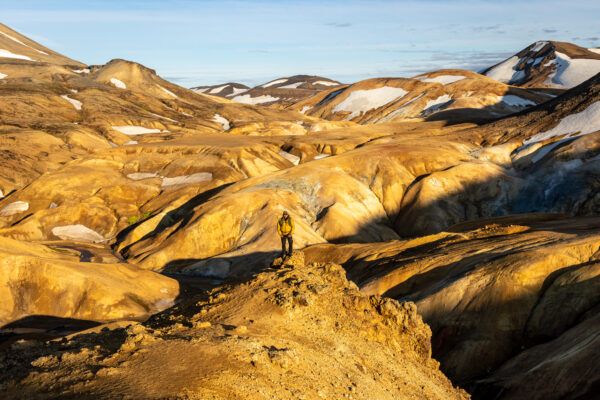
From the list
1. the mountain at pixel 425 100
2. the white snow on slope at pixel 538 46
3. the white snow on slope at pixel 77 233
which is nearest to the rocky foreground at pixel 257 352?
the white snow on slope at pixel 77 233

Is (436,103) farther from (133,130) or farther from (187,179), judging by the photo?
(187,179)

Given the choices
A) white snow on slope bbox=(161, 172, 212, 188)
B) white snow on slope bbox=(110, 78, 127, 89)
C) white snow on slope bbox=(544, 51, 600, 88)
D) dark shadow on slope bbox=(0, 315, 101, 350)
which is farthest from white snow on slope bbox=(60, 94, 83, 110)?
white snow on slope bbox=(544, 51, 600, 88)

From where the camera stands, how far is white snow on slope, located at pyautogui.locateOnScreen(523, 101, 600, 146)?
56.6m

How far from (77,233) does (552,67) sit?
17162cm

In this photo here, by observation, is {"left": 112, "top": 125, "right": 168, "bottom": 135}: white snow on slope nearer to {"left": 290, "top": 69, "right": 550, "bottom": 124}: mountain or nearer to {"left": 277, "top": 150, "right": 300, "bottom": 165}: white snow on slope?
{"left": 277, "top": 150, "right": 300, "bottom": 165}: white snow on slope

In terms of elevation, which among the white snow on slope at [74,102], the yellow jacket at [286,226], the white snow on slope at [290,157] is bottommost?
the white snow on slope at [290,157]

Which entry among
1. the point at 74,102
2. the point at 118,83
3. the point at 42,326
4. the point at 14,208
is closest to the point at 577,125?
the point at 42,326

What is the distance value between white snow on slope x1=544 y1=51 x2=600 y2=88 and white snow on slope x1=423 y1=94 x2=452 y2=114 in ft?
189

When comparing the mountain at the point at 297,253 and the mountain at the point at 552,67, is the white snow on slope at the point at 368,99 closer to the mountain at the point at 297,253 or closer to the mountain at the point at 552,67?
the mountain at the point at 297,253

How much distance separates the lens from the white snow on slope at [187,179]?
67438 mm

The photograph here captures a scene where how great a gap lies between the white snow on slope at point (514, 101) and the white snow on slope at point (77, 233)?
9797 centimetres

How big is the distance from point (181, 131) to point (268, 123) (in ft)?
68.8

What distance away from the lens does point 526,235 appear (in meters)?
25.9

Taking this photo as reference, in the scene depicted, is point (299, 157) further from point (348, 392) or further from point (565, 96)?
point (348, 392)
